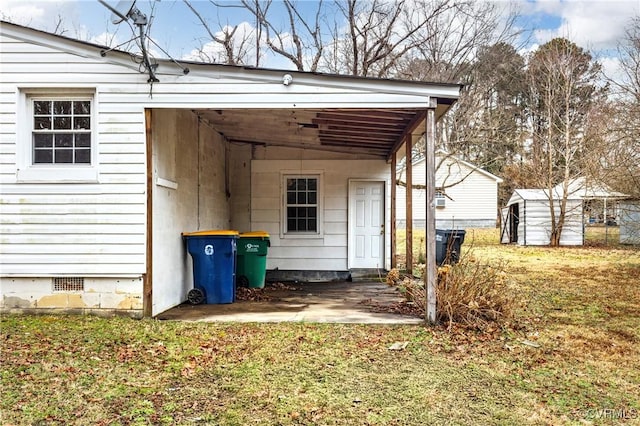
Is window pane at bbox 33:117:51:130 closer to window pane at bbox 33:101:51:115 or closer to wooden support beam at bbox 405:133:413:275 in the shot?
window pane at bbox 33:101:51:115

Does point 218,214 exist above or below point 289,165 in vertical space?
below

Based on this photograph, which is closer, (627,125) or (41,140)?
(41,140)

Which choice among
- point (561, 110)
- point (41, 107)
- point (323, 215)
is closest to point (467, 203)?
point (561, 110)

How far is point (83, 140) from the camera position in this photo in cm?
641

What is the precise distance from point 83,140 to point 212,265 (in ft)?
8.07

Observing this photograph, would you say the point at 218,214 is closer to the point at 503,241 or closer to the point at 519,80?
the point at 503,241

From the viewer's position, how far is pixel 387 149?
421 inches

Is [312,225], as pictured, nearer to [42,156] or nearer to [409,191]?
[409,191]

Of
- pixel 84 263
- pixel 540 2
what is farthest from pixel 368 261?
pixel 540 2

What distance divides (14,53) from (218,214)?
458 centimetres

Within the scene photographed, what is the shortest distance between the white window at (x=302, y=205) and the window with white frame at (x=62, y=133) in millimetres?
5222

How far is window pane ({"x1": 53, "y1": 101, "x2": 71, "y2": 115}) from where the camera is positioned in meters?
6.41

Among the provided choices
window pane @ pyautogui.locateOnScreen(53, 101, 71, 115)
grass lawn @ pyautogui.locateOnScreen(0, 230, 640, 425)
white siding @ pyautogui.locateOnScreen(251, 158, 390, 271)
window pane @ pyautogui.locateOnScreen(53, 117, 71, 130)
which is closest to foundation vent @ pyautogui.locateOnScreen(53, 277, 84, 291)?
grass lawn @ pyautogui.locateOnScreen(0, 230, 640, 425)

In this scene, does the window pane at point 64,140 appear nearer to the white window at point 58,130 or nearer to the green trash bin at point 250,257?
the white window at point 58,130
